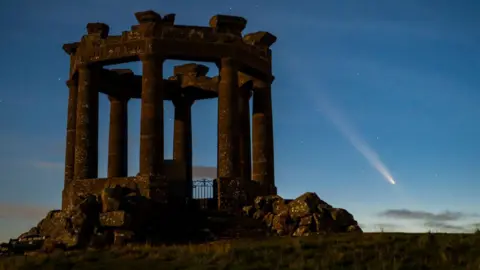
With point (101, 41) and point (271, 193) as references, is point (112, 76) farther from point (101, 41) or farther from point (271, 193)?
point (271, 193)

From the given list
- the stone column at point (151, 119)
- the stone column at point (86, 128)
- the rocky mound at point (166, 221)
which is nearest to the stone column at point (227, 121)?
the rocky mound at point (166, 221)

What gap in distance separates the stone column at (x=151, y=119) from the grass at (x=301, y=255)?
466 inches

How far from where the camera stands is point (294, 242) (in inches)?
1024

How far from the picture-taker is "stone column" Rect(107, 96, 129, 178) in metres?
47.8

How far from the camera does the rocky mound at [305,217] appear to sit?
35.7 m

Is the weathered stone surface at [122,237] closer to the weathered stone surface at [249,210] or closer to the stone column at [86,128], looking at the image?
the weathered stone surface at [249,210]

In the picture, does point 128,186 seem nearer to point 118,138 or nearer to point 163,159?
point 163,159

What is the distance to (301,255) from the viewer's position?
923 inches

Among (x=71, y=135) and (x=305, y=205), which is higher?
(x=71, y=135)

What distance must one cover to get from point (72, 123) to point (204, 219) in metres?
13.8

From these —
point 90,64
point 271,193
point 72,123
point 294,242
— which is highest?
point 90,64

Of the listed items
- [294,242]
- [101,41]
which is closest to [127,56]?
[101,41]

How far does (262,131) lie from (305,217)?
34.2 ft

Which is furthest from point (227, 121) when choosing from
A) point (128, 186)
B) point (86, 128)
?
point (86, 128)
